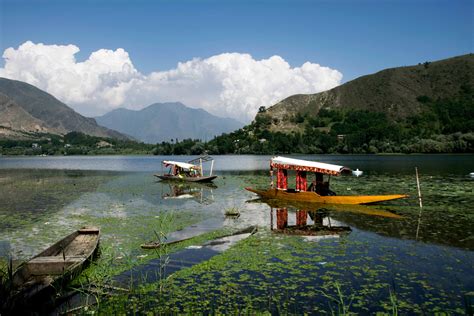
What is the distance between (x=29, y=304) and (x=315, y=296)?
30.0ft

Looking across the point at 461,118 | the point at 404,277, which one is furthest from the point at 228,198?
the point at 461,118

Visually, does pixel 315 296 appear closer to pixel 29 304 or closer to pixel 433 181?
pixel 29 304

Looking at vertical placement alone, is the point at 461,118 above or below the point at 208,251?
above

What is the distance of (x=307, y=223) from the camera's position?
86.2ft

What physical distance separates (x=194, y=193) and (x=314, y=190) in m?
16.0

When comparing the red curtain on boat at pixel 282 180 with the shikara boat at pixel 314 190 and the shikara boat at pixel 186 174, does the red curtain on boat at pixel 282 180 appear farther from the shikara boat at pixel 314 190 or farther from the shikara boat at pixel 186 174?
the shikara boat at pixel 186 174

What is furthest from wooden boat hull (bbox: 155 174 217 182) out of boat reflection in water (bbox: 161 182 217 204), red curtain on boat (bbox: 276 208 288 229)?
red curtain on boat (bbox: 276 208 288 229)

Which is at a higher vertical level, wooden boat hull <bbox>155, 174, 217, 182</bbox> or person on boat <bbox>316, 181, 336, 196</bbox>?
person on boat <bbox>316, 181, 336, 196</bbox>

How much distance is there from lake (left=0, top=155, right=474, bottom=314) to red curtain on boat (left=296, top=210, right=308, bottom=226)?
0.07 metres

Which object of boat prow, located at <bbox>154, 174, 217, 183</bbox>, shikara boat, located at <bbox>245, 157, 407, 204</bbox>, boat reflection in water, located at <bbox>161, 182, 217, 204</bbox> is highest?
shikara boat, located at <bbox>245, 157, 407, 204</bbox>

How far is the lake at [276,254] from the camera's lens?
12688mm

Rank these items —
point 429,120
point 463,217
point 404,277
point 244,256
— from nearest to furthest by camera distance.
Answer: point 404,277 < point 244,256 < point 463,217 < point 429,120

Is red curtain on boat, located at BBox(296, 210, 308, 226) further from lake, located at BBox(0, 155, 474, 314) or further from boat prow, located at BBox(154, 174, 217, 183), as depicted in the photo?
boat prow, located at BBox(154, 174, 217, 183)

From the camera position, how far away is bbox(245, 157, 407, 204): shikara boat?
31.8 m
